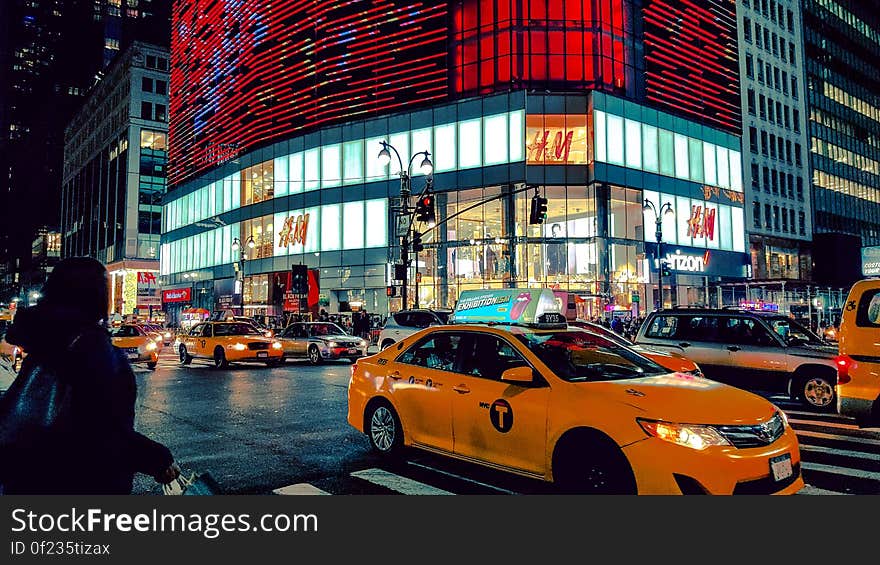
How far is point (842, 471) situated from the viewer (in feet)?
21.0

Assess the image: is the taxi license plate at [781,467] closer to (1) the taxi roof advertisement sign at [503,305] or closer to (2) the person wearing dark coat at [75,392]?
(2) the person wearing dark coat at [75,392]

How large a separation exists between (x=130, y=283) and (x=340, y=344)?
71054 millimetres

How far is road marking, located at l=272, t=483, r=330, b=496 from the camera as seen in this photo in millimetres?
5617

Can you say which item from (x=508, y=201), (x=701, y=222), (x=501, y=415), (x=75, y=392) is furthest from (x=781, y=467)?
(x=701, y=222)

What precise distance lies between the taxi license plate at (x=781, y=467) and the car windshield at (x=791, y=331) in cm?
765

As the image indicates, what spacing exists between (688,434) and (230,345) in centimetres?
1735

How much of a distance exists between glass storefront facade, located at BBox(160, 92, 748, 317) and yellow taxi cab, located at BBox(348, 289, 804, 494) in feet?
83.4

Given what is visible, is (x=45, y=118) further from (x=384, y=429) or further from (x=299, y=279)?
(x=384, y=429)

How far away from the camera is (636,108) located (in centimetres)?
4044

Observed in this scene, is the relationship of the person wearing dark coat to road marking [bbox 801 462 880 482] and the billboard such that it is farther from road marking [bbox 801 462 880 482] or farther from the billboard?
the billboard

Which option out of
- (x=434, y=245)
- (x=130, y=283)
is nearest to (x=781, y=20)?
(x=434, y=245)

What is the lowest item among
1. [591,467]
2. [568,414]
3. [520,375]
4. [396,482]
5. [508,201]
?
[396,482]
